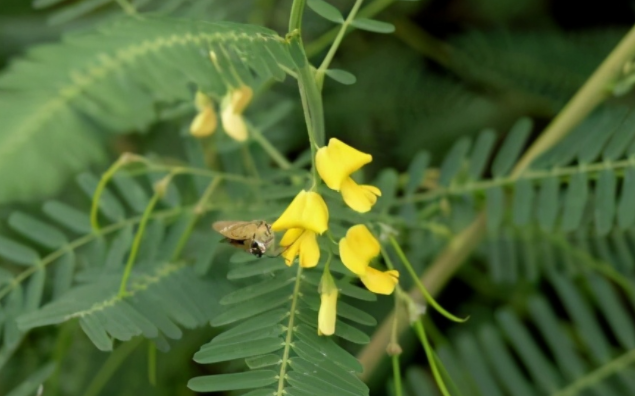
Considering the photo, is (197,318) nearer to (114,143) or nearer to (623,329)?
(623,329)

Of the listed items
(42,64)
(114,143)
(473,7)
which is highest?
(473,7)

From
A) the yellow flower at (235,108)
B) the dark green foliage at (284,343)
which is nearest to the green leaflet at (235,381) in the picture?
the dark green foliage at (284,343)

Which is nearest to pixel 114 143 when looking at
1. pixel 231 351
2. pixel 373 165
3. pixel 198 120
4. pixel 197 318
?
pixel 373 165

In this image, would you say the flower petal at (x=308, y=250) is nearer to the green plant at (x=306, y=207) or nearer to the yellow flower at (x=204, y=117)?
the green plant at (x=306, y=207)

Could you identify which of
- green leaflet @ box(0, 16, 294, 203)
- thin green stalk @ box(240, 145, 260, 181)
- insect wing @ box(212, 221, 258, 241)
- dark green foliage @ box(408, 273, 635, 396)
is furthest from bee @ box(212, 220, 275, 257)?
dark green foliage @ box(408, 273, 635, 396)

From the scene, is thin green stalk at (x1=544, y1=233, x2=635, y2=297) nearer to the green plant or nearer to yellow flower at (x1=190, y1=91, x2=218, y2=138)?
the green plant

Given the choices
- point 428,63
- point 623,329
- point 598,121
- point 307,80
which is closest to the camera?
point 307,80

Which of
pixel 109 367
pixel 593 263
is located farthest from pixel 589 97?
pixel 109 367
